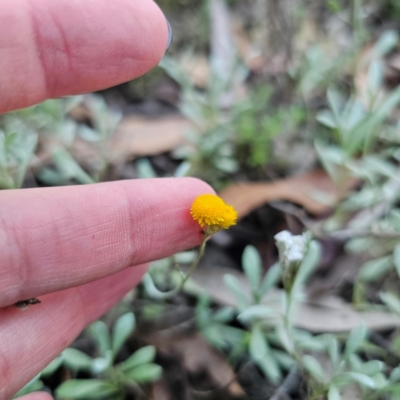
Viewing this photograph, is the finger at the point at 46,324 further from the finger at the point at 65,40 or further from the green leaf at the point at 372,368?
the green leaf at the point at 372,368

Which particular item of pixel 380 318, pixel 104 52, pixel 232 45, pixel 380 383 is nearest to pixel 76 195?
pixel 104 52

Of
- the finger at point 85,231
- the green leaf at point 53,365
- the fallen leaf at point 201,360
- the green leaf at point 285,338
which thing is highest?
the finger at point 85,231

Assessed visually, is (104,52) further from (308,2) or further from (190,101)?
(308,2)

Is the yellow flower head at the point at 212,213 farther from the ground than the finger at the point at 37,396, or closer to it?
farther from the ground

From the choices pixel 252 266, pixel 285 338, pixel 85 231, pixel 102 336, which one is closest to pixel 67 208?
pixel 85 231

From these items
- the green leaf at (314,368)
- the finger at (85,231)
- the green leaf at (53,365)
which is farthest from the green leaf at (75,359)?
the green leaf at (314,368)

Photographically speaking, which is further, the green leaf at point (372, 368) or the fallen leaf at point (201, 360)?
the fallen leaf at point (201, 360)

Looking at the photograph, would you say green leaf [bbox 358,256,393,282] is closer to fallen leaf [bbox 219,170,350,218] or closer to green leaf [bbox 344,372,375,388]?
fallen leaf [bbox 219,170,350,218]

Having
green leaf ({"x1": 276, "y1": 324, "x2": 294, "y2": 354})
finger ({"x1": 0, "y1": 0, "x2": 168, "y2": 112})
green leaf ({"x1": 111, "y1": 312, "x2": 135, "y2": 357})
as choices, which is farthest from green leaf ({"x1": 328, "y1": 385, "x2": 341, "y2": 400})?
finger ({"x1": 0, "y1": 0, "x2": 168, "y2": 112})

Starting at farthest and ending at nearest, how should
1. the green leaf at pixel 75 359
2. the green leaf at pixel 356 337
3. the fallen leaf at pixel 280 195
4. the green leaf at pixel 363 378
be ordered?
the fallen leaf at pixel 280 195, the green leaf at pixel 75 359, the green leaf at pixel 356 337, the green leaf at pixel 363 378
